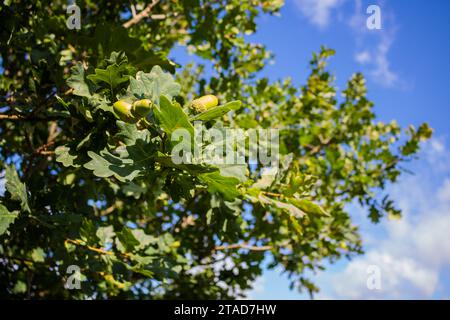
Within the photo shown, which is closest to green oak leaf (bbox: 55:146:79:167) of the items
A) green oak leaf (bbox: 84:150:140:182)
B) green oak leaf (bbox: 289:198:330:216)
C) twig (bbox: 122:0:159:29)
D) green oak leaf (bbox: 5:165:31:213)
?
green oak leaf (bbox: 84:150:140:182)

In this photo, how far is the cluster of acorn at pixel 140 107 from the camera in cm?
163

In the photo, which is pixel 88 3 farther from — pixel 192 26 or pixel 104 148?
pixel 104 148

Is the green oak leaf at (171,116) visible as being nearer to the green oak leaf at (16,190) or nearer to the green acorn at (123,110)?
the green acorn at (123,110)

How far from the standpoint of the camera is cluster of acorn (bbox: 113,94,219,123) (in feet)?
5.36

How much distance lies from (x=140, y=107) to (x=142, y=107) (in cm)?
1

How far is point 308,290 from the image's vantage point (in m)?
5.17

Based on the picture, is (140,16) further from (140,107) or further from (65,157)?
(140,107)

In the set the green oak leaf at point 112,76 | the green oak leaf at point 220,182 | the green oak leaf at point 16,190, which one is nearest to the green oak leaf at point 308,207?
the green oak leaf at point 220,182

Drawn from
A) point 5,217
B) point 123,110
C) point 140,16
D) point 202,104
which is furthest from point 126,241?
point 140,16

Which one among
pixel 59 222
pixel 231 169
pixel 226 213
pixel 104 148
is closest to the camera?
pixel 231 169

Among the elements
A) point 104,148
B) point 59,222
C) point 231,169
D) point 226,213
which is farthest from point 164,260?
point 231,169

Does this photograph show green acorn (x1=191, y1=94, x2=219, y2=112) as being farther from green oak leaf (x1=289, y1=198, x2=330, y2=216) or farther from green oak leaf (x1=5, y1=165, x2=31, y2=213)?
green oak leaf (x1=5, y1=165, x2=31, y2=213)
